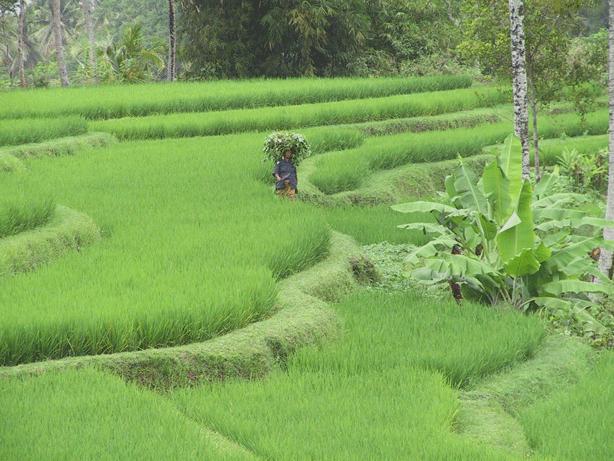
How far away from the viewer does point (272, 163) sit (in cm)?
1329

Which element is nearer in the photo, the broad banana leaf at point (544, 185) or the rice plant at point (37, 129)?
the broad banana leaf at point (544, 185)

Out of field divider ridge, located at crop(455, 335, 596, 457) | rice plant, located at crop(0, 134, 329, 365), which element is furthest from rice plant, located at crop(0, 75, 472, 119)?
field divider ridge, located at crop(455, 335, 596, 457)

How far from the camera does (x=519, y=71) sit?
1295 centimetres

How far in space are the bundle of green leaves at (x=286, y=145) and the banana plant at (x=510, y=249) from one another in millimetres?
2323

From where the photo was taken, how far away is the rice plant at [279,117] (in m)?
16.8

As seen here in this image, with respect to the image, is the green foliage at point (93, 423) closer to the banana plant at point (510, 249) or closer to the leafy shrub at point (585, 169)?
the banana plant at point (510, 249)

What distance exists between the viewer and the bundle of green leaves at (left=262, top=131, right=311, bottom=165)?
11484mm

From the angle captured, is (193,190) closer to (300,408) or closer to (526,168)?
(526,168)

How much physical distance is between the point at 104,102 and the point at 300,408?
45.0 ft

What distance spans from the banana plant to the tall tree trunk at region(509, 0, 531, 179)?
3442mm

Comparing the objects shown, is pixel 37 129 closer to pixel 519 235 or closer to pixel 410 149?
pixel 410 149

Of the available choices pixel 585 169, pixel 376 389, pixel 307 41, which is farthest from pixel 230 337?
pixel 307 41

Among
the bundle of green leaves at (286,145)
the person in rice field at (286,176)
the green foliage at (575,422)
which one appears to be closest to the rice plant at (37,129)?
the bundle of green leaves at (286,145)

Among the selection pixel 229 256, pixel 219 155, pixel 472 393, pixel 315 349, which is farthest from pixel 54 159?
pixel 472 393
